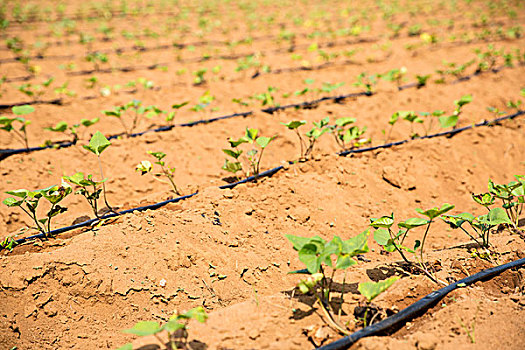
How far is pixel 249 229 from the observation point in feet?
8.62

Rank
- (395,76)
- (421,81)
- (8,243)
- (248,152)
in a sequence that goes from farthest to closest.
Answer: (395,76)
(421,81)
(248,152)
(8,243)

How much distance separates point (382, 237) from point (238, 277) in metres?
0.97

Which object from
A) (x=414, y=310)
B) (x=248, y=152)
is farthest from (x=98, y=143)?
(x=414, y=310)

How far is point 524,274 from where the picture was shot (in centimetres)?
218

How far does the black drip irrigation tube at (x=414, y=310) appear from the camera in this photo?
1.69 meters

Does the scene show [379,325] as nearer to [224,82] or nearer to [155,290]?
[155,290]

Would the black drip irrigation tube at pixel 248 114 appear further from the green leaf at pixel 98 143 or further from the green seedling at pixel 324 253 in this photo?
the green seedling at pixel 324 253

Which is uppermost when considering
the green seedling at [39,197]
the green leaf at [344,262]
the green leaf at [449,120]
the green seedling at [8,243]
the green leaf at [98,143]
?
the green leaf at [98,143]

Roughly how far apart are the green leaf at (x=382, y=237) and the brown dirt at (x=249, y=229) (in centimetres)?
25

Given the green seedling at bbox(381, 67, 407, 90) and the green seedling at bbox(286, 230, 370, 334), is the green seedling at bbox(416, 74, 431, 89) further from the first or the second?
the green seedling at bbox(286, 230, 370, 334)

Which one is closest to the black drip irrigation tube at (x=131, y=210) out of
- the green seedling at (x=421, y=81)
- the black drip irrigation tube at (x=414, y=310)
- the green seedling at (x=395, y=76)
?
the black drip irrigation tube at (x=414, y=310)

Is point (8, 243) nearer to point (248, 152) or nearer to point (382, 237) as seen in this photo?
point (248, 152)

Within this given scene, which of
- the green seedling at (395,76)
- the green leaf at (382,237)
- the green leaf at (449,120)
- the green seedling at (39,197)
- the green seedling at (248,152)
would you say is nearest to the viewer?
the green leaf at (382,237)

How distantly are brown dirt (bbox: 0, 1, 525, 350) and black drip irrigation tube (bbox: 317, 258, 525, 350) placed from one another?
1.7 inches
